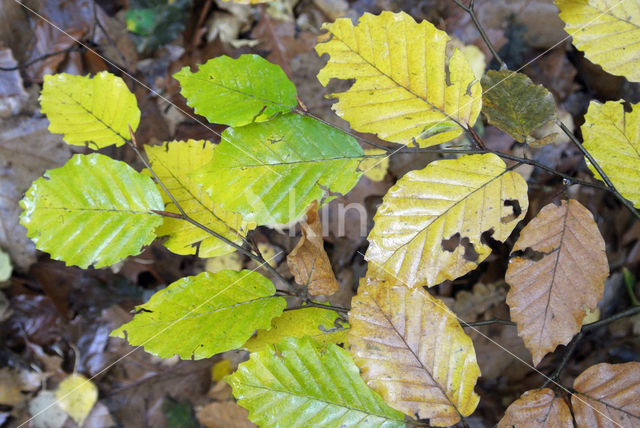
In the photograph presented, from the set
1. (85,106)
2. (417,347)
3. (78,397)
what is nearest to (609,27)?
(417,347)

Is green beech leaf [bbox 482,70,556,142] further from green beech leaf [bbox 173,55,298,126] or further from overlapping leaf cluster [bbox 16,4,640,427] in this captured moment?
green beech leaf [bbox 173,55,298,126]

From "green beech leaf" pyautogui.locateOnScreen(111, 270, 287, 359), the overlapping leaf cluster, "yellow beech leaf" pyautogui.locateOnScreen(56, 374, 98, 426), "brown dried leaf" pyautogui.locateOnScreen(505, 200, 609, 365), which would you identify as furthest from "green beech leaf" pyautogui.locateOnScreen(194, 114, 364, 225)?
"yellow beech leaf" pyautogui.locateOnScreen(56, 374, 98, 426)

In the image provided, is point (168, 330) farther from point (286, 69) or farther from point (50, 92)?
point (286, 69)

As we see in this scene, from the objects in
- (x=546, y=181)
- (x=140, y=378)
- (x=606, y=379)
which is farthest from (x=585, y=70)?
(x=140, y=378)

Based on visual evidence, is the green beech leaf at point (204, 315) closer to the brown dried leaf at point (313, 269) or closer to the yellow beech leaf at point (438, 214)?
the brown dried leaf at point (313, 269)

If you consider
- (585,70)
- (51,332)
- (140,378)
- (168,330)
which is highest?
(585,70)

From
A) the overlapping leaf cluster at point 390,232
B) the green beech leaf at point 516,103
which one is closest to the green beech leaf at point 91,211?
the overlapping leaf cluster at point 390,232
